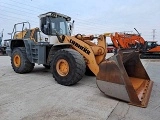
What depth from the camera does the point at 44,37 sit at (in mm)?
6973

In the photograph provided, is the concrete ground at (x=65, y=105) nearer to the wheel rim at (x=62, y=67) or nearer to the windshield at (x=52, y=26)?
the wheel rim at (x=62, y=67)

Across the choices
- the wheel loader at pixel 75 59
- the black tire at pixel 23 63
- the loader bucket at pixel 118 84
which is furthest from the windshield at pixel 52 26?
the loader bucket at pixel 118 84

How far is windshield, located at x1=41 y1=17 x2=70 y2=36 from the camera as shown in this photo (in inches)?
273

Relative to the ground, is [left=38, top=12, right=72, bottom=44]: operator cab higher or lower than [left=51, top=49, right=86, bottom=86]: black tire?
higher

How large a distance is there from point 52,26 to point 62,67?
76.2 inches

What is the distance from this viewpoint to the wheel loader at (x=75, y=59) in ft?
13.8

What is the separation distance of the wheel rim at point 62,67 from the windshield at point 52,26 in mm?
1566

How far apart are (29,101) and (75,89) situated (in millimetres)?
1442

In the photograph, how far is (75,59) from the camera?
5270mm

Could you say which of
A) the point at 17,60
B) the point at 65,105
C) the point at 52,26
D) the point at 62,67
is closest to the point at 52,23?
the point at 52,26

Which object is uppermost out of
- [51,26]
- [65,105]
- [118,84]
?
[51,26]

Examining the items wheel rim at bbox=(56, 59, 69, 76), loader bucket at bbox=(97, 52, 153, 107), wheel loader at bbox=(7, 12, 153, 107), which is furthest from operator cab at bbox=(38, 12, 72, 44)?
loader bucket at bbox=(97, 52, 153, 107)

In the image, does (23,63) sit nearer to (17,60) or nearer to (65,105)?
(17,60)

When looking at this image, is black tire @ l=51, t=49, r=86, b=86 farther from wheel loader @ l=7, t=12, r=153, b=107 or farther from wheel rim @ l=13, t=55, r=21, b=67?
wheel rim @ l=13, t=55, r=21, b=67
